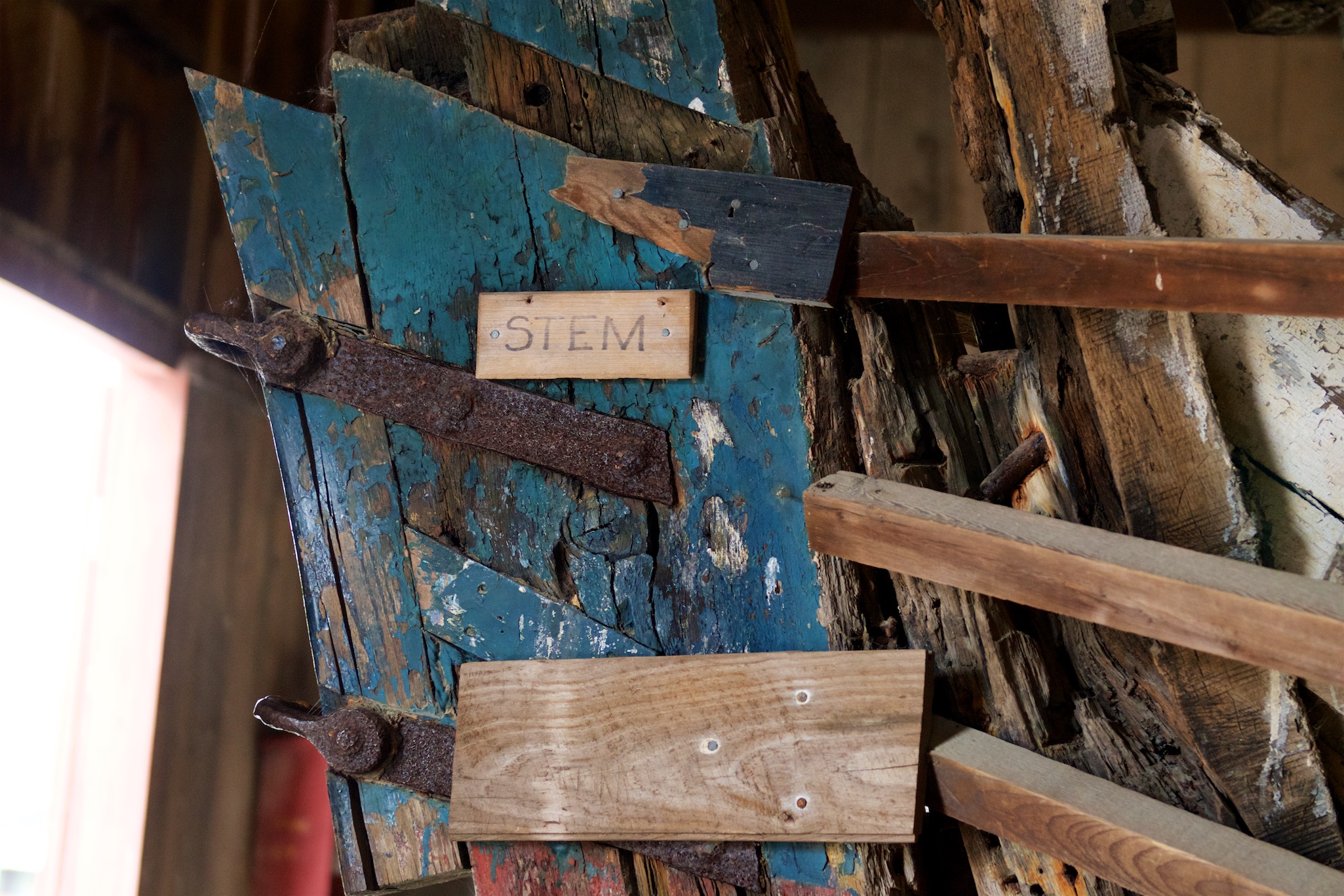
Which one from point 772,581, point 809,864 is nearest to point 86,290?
point 772,581

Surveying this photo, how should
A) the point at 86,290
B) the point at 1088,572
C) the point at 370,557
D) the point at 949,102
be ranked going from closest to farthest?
the point at 1088,572 → the point at 370,557 → the point at 86,290 → the point at 949,102

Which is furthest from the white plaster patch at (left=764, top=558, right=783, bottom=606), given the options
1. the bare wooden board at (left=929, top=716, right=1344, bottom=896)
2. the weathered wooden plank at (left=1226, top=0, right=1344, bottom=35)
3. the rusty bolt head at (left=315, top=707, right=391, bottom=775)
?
the weathered wooden plank at (left=1226, top=0, right=1344, bottom=35)

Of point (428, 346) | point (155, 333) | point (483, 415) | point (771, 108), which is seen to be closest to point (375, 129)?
point (428, 346)

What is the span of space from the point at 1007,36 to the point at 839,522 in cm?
65

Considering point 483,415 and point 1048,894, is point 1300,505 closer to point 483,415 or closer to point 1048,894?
point 1048,894

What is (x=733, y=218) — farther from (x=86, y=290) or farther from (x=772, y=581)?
(x=86, y=290)

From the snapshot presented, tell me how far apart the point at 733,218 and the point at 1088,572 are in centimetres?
58

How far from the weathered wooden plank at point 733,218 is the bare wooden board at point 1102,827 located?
1.86 ft

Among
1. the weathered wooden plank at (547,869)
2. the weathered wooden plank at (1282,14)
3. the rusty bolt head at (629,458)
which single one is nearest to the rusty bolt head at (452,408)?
the rusty bolt head at (629,458)

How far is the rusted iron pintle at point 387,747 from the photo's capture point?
4.34ft

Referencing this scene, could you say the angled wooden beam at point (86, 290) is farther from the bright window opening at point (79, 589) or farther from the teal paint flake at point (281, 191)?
the teal paint flake at point (281, 191)

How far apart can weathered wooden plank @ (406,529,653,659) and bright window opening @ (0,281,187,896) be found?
966 millimetres

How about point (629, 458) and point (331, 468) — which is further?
point (331, 468)

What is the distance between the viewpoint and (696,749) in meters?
1.17
